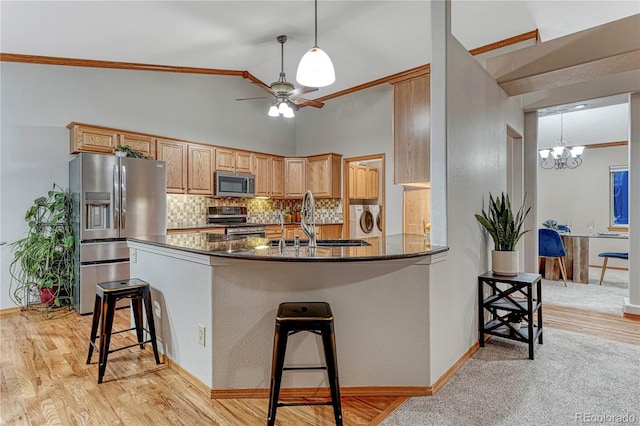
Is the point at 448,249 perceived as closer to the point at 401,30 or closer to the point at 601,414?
the point at 601,414

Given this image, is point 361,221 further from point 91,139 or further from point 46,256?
point 46,256

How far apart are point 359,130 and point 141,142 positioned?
11.7 feet

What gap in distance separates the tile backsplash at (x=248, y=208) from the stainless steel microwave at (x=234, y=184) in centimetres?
39

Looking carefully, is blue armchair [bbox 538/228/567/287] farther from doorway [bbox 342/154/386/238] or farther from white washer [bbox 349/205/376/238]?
white washer [bbox 349/205/376/238]

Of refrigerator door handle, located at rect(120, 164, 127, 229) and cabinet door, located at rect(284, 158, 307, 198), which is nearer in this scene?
refrigerator door handle, located at rect(120, 164, 127, 229)

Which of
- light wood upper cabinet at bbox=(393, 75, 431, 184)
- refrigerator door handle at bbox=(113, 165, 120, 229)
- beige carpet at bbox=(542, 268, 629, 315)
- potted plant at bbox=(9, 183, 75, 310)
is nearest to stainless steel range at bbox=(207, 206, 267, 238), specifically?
refrigerator door handle at bbox=(113, 165, 120, 229)

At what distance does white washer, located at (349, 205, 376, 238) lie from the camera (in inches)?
255

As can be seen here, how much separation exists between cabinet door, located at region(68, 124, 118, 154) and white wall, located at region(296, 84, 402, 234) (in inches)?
142

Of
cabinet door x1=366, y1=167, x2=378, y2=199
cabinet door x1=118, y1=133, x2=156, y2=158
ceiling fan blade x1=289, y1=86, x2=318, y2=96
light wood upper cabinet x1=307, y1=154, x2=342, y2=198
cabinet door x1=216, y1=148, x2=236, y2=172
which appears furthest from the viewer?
cabinet door x1=366, y1=167, x2=378, y2=199

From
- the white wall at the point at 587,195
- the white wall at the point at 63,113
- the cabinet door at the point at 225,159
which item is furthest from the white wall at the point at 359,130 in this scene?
the white wall at the point at 587,195

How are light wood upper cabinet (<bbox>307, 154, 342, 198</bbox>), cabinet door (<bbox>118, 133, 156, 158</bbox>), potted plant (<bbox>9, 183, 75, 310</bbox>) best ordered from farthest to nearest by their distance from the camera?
light wood upper cabinet (<bbox>307, 154, 342, 198</bbox>)
cabinet door (<bbox>118, 133, 156, 158</bbox>)
potted plant (<bbox>9, 183, 75, 310</bbox>)

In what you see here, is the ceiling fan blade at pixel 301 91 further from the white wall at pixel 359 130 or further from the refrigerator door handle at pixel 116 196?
the refrigerator door handle at pixel 116 196

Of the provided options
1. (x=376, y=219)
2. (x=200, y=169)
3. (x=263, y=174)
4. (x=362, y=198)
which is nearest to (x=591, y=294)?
(x=376, y=219)

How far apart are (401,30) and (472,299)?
3253 millimetres
